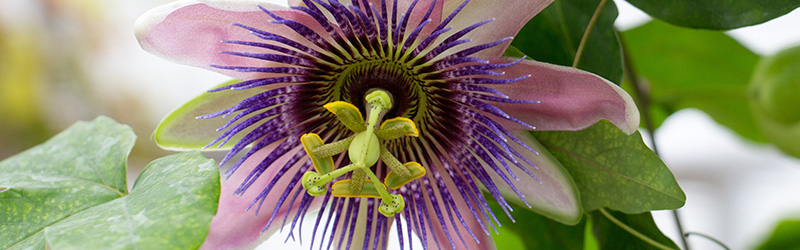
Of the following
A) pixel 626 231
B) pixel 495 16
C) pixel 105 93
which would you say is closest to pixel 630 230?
pixel 626 231

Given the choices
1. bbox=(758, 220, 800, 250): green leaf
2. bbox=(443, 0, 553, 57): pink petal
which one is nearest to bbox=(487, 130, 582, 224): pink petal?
bbox=(443, 0, 553, 57): pink petal

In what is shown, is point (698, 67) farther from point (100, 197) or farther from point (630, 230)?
point (100, 197)

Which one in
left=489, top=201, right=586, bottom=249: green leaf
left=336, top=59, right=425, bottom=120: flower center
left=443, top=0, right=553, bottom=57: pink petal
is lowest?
left=489, top=201, right=586, bottom=249: green leaf

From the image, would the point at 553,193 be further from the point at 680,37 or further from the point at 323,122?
the point at 680,37

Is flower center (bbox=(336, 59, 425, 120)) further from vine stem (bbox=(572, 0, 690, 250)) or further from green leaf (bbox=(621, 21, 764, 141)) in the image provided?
green leaf (bbox=(621, 21, 764, 141))

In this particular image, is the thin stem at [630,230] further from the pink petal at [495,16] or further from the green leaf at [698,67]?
the green leaf at [698,67]

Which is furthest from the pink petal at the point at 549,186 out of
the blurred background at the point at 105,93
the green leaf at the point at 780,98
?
the blurred background at the point at 105,93

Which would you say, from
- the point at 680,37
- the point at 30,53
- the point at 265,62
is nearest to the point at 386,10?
the point at 265,62
